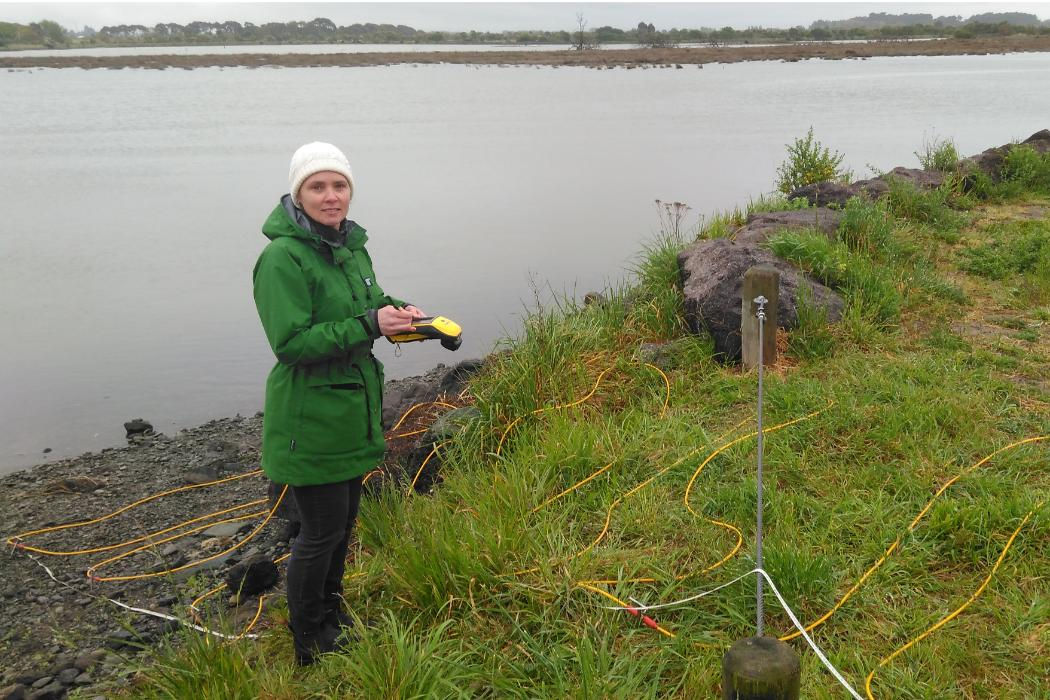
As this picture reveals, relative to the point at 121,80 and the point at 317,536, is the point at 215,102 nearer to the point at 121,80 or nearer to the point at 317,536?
the point at 121,80

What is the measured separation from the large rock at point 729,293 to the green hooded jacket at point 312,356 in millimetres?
2804

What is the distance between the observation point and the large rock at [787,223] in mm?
6191

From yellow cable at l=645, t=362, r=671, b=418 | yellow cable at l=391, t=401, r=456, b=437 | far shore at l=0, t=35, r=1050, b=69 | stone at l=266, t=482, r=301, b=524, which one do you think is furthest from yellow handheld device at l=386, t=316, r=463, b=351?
far shore at l=0, t=35, r=1050, b=69

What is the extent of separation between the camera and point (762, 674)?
5.68ft

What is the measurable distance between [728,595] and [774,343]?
1.97m

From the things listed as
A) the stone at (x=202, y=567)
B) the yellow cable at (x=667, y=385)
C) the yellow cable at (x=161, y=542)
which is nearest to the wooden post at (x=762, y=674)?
the yellow cable at (x=667, y=385)

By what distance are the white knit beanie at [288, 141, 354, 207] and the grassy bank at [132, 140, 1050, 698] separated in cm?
135

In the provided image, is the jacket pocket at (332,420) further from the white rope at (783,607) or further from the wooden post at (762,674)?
the wooden post at (762,674)

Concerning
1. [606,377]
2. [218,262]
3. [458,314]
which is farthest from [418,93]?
[606,377]

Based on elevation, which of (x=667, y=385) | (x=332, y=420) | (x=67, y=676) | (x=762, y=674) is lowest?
(x=67, y=676)

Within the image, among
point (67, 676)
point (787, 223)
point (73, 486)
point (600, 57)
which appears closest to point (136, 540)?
point (73, 486)

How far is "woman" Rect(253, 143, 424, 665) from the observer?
8.47 feet

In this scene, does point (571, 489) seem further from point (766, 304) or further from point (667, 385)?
point (766, 304)

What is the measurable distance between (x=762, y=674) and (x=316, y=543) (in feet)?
5.22
